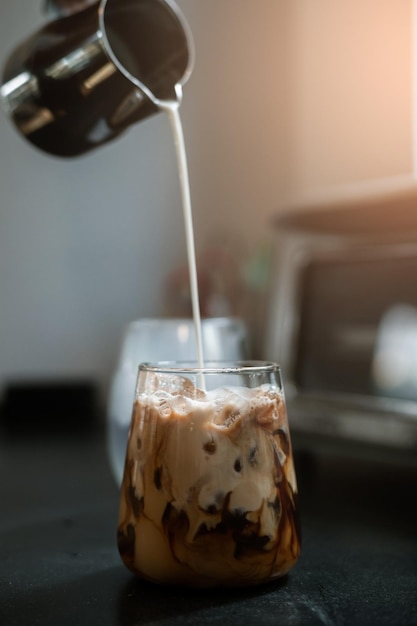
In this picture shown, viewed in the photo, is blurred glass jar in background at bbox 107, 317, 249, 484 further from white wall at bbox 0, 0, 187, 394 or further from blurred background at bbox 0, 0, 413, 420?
white wall at bbox 0, 0, 187, 394

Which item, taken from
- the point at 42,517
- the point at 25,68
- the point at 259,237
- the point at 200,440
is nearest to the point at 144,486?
the point at 200,440

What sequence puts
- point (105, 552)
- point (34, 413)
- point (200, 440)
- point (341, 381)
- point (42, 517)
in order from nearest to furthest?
point (200, 440) → point (105, 552) → point (42, 517) → point (341, 381) → point (34, 413)

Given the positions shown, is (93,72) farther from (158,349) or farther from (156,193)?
(156,193)

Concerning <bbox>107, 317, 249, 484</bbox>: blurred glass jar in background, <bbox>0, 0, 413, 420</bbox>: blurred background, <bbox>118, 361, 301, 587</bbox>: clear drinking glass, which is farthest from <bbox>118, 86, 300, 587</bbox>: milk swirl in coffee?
<bbox>0, 0, 413, 420</bbox>: blurred background

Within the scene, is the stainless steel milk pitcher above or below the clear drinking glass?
above

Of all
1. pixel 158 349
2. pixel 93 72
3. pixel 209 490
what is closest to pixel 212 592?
pixel 209 490

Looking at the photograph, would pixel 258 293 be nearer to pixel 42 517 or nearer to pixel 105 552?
pixel 42 517
